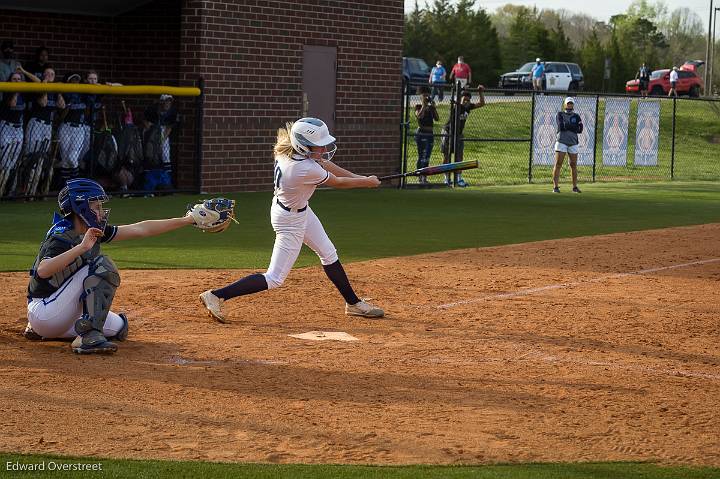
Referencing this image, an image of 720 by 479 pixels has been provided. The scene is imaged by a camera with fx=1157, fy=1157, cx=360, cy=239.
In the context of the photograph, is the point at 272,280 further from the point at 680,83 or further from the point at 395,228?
the point at 680,83

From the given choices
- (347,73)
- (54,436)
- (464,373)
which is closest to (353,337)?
(464,373)

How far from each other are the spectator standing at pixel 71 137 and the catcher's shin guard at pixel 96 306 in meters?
12.1

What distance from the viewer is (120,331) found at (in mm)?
8633

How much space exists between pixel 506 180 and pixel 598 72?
4550 cm

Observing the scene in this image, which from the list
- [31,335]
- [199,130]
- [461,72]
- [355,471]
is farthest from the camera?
[461,72]

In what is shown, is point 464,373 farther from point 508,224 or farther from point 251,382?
point 508,224

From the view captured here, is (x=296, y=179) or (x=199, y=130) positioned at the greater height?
(x=199, y=130)

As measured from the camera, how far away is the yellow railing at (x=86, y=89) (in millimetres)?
18797

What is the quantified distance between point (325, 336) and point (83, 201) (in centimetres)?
234

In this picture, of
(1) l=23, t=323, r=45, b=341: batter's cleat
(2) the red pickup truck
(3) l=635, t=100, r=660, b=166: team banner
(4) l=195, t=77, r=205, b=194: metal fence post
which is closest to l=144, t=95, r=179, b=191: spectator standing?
(4) l=195, t=77, r=205, b=194: metal fence post

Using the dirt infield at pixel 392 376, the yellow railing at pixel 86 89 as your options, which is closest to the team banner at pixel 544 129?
the yellow railing at pixel 86 89

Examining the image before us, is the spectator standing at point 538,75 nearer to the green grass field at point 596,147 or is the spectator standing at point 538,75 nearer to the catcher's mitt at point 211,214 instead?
the green grass field at point 596,147

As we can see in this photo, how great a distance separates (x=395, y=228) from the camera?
1722 centimetres

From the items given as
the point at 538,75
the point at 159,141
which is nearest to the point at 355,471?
the point at 159,141
